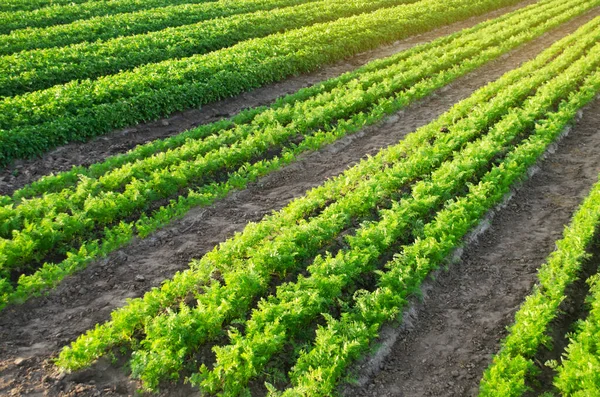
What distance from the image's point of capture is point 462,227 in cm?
830

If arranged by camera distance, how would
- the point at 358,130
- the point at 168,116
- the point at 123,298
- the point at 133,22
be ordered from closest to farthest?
the point at 123,298 → the point at 358,130 → the point at 168,116 → the point at 133,22

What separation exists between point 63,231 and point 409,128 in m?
8.47

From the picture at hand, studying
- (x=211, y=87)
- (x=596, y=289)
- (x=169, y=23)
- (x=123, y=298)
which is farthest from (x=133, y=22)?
(x=596, y=289)

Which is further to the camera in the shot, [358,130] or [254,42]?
[254,42]

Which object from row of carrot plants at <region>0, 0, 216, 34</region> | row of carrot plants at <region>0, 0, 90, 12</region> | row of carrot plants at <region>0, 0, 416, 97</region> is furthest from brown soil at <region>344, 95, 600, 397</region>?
row of carrot plants at <region>0, 0, 90, 12</region>

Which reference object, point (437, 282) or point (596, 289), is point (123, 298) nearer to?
point (437, 282)

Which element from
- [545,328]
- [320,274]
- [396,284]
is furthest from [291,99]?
[545,328]

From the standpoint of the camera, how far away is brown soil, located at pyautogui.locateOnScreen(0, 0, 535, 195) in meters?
11.3

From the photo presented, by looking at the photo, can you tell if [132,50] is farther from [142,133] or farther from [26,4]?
[26,4]

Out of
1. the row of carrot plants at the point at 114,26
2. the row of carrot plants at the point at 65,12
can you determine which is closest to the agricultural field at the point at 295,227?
the row of carrot plants at the point at 114,26

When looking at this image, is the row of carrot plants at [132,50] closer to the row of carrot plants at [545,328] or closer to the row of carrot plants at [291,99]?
the row of carrot plants at [291,99]

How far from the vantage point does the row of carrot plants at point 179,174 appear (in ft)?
26.8

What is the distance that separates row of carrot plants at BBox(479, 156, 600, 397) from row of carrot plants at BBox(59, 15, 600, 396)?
1.36 meters

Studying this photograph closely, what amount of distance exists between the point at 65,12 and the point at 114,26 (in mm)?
4437
